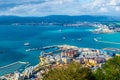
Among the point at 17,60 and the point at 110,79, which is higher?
the point at 110,79

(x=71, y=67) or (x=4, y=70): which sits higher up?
(x=71, y=67)

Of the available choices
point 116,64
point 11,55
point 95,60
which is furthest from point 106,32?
point 116,64

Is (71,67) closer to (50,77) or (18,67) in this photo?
(50,77)

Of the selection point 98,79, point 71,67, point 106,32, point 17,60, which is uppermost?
point 71,67

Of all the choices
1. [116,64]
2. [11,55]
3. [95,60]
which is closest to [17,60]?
[11,55]

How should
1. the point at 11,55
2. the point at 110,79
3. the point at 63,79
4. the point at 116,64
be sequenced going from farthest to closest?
the point at 11,55, the point at 116,64, the point at 110,79, the point at 63,79

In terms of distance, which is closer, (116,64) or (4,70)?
(116,64)

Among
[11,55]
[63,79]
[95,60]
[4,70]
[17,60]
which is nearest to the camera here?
[63,79]

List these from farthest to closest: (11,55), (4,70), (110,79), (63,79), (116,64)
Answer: (11,55) → (4,70) → (116,64) → (110,79) → (63,79)

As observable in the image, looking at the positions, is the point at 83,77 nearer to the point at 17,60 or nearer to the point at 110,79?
the point at 110,79
